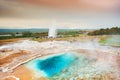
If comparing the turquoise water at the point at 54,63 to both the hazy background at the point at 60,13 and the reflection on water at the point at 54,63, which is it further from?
the hazy background at the point at 60,13

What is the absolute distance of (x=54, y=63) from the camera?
2236 millimetres

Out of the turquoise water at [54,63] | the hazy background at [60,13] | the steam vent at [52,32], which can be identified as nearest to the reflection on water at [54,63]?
the turquoise water at [54,63]

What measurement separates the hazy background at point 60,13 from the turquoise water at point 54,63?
39 centimetres

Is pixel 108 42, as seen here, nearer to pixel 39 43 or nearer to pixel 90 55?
pixel 90 55

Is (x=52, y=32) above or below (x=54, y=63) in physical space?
above

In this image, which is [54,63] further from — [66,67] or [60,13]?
[60,13]

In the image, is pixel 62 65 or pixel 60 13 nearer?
pixel 62 65

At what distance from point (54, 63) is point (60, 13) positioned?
2.07ft

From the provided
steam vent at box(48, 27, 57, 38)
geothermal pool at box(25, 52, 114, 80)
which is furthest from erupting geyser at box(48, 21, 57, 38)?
geothermal pool at box(25, 52, 114, 80)

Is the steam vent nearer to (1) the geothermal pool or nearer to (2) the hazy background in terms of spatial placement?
(2) the hazy background

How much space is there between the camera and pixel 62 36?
235 centimetres

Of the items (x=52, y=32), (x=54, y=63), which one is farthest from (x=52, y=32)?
(x=54, y=63)

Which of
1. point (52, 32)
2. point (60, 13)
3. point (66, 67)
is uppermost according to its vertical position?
point (60, 13)

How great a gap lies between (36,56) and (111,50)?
0.97 metres
